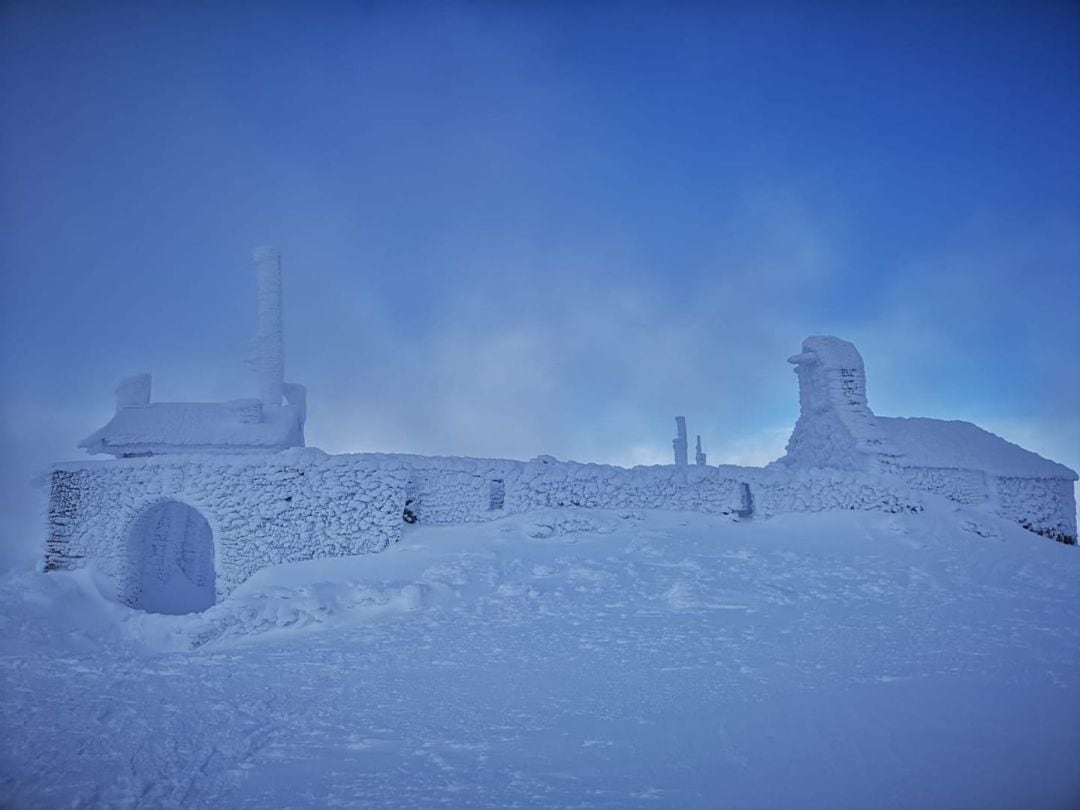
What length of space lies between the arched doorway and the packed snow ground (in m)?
4.46


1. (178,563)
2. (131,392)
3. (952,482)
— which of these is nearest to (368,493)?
(178,563)

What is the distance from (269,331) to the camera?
74.0ft

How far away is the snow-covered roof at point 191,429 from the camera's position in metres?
19.1

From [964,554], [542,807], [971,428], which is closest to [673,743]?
[542,807]

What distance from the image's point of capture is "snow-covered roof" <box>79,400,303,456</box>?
19109mm

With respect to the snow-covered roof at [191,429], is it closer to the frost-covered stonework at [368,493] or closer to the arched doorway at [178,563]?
the frost-covered stonework at [368,493]

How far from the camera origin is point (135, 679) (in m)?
7.64

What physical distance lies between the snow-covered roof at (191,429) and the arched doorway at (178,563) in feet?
6.19

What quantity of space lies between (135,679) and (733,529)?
36.4ft

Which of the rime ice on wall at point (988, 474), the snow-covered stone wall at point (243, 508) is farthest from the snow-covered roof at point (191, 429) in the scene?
the rime ice on wall at point (988, 474)

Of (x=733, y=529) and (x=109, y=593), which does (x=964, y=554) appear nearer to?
(x=733, y=529)

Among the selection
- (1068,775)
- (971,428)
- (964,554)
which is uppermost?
(971,428)

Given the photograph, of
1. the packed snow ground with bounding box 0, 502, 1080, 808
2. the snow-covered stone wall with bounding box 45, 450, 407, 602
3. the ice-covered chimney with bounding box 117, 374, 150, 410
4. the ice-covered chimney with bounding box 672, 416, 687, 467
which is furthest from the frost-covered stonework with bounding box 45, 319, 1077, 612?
the ice-covered chimney with bounding box 672, 416, 687, 467

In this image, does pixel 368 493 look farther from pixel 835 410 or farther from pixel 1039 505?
pixel 1039 505
